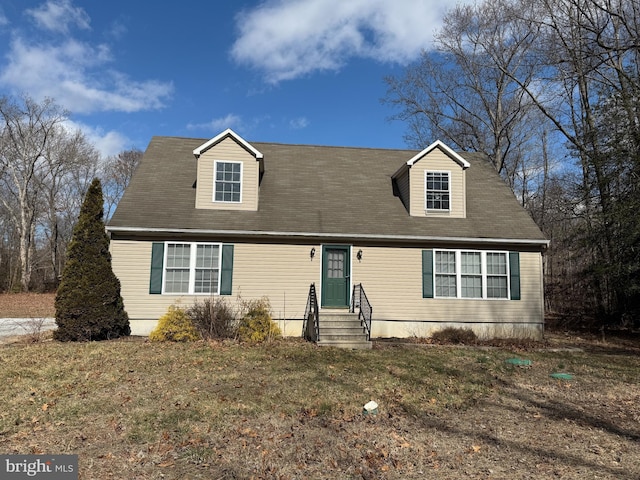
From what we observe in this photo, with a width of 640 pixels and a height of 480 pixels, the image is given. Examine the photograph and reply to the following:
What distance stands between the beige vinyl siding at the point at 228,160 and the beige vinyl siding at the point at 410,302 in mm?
3695

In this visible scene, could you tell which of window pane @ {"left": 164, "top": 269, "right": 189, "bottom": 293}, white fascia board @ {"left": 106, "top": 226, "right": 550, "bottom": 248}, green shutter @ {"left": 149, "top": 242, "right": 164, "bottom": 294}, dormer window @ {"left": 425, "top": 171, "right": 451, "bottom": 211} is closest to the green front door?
white fascia board @ {"left": 106, "top": 226, "right": 550, "bottom": 248}

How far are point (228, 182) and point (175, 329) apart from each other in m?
4.84

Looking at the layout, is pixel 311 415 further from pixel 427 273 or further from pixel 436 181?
pixel 436 181

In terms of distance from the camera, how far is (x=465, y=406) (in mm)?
6211

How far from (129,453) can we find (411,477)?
115 inches

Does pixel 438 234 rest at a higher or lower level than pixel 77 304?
higher

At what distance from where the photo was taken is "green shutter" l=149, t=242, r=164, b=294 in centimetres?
1188

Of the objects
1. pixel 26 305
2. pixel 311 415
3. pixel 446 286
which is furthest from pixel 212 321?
pixel 26 305

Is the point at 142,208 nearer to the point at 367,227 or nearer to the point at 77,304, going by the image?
the point at 77,304

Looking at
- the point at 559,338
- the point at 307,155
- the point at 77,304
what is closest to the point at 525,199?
the point at 559,338

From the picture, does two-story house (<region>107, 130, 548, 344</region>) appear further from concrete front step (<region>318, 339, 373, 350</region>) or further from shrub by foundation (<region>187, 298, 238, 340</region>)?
concrete front step (<region>318, 339, 373, 350</region>)

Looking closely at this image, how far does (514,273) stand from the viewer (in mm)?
12836

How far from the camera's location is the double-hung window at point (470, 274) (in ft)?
42.0

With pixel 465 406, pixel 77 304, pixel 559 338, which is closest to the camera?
pixel 465 406
